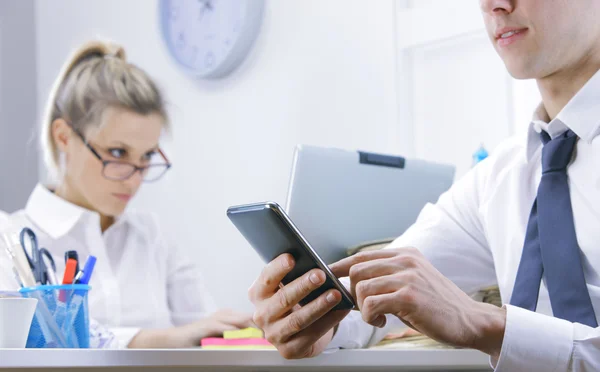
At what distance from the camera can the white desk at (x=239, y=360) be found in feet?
3.06

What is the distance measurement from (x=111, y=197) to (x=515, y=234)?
123 centimetres

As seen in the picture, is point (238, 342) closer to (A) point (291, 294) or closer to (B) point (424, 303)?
(A) point (291, 294)

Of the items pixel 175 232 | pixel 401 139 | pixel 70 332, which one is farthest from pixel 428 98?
pixel 70 332

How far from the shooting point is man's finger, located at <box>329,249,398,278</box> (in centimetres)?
98

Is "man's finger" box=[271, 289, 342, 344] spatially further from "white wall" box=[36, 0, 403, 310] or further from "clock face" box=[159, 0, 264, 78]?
"clock face" box=[159, 0, 264, 78]

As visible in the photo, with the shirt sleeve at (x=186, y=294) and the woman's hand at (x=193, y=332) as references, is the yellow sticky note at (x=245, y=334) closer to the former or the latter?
the woman's hand at (x=193, y=332)

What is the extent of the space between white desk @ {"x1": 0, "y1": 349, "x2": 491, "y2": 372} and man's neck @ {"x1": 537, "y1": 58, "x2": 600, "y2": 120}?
0.42 m

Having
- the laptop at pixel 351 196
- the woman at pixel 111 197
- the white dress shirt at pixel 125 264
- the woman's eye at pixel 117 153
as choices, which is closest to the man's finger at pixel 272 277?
the laptop at pixel 351 196

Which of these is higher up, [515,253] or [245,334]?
[515,253]

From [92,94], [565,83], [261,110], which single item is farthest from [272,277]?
[261,110]

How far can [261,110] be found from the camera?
8.91 feet

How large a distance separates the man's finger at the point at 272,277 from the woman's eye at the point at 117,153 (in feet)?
3.65

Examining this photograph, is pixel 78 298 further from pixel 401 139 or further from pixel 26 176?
pixel 26 176

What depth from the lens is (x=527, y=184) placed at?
50.2 inches
